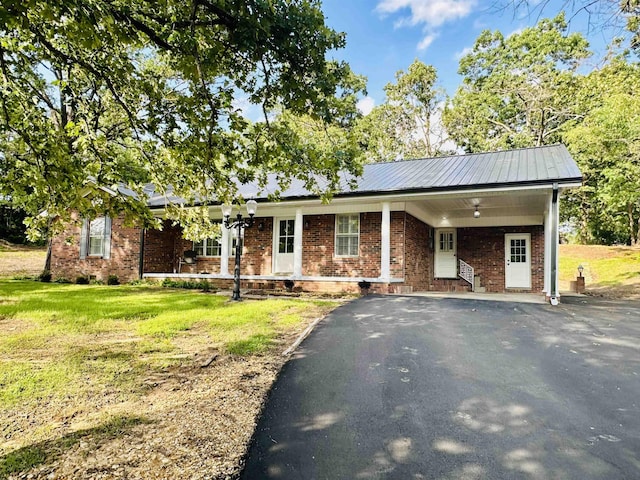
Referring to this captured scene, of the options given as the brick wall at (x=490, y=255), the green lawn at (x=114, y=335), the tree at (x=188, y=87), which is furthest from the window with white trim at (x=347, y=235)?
the tree at (x=188, y=87)

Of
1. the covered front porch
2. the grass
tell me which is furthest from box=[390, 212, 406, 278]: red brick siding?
the grass

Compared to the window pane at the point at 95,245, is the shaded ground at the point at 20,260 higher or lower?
lower

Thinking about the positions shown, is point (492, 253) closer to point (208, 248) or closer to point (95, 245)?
point (208, 248)

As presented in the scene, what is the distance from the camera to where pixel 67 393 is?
3.83m

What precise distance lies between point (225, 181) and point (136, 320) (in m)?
3.44

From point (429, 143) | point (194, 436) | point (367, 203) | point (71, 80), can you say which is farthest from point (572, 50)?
point (194, 436)

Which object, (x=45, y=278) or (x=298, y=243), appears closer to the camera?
(x=298, y=243)

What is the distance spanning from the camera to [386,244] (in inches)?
417

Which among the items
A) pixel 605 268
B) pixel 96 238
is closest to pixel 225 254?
pixel 96 238

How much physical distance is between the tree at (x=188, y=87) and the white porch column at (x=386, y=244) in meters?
5.75

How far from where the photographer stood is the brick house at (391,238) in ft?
33.2

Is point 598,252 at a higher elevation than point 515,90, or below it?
below

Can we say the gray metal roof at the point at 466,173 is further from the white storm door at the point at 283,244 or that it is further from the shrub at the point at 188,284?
the shrub at the point at 188,284

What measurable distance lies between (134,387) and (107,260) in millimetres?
11908
